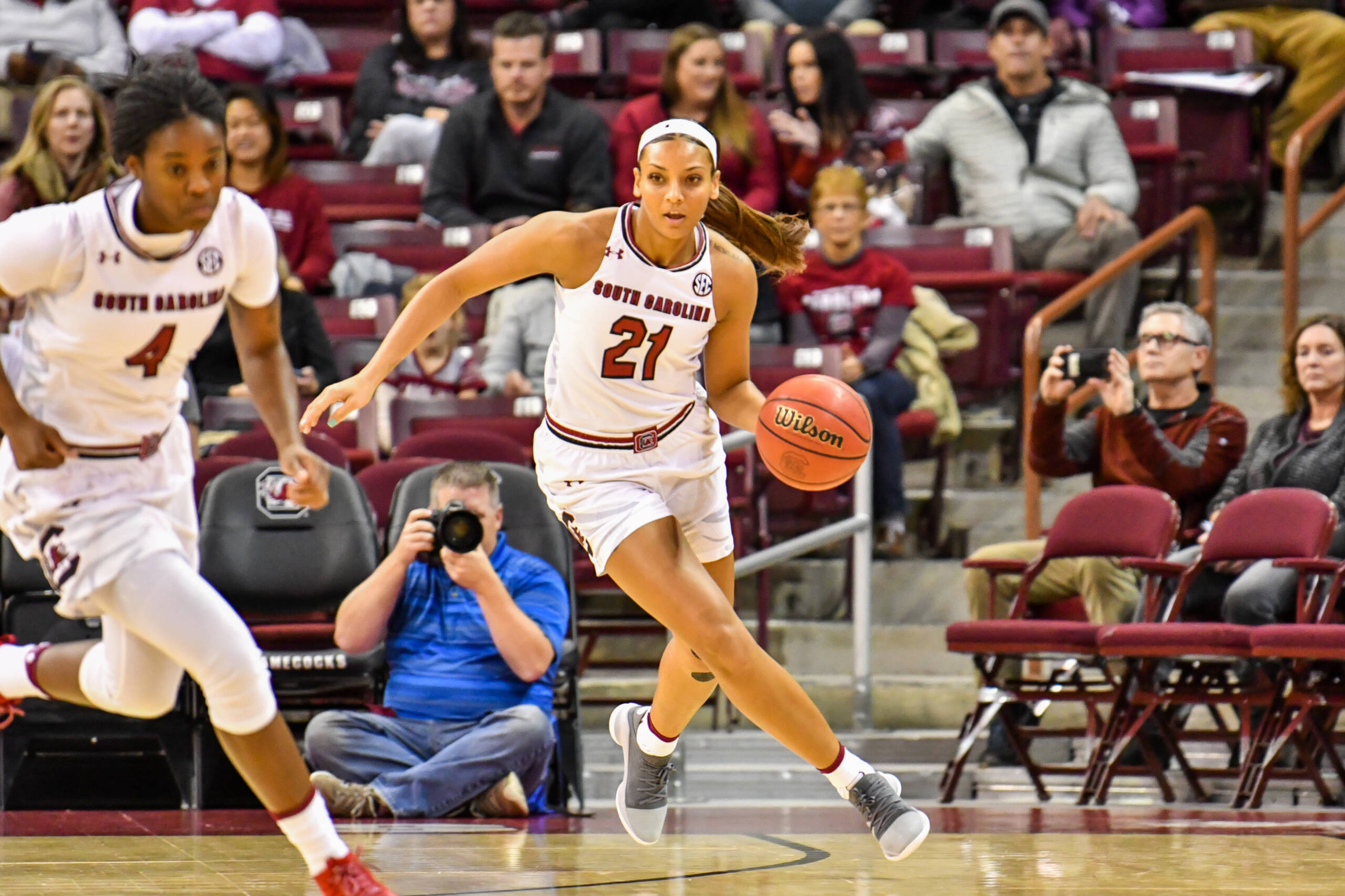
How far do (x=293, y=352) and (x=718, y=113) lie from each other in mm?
2438

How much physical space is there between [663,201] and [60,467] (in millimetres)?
1470

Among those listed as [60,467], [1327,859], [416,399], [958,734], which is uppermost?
[60,467]

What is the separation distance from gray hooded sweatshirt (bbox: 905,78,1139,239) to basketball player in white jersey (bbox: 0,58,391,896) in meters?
5.75

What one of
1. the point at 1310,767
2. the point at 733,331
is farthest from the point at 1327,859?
Result: the point at 733,331

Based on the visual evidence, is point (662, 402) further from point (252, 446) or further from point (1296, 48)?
point (1296, 48)

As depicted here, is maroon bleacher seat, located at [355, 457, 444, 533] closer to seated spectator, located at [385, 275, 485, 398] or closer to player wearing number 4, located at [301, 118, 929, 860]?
seated spectator, located at [385, 275, 485, 398]

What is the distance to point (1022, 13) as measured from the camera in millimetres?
9195

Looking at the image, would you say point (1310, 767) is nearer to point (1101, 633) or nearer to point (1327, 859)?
point (1101, 633)

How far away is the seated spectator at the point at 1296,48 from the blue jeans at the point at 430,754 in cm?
607

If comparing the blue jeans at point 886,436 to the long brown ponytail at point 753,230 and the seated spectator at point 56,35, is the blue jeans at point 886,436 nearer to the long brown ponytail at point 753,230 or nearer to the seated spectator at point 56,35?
the long brown ponytail at point 753,230

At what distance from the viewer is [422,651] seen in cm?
602

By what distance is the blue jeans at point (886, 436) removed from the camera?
769 cm

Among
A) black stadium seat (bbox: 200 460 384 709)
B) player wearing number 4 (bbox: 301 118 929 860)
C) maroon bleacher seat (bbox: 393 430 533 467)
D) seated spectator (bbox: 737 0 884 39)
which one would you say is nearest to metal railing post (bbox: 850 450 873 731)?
maroon bleacher seat (bbox: 393 430 533 467)

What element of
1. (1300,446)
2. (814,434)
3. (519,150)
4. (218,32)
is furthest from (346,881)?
(218,32)
